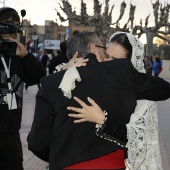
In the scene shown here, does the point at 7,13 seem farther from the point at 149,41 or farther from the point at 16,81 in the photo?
the point at 149,41

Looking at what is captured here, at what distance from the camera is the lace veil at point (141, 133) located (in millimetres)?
2379

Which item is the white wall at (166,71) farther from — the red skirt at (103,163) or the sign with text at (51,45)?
the red skirt at (103,163)

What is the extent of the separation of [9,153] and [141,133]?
1.04 m

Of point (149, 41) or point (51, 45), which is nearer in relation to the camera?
point (51, 45)

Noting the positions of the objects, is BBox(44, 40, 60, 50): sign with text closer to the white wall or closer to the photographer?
the white wall

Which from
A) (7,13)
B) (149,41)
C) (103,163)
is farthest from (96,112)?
(149,41)

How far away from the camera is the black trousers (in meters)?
2.98

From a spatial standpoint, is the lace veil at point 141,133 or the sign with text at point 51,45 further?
the sign with text at point 51,45

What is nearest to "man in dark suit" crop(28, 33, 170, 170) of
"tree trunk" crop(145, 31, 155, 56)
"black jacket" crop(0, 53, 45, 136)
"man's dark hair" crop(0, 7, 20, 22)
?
"black jacket" crop(0, 53, 45, 136)

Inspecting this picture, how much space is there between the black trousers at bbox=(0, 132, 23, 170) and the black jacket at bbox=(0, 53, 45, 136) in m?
0.06

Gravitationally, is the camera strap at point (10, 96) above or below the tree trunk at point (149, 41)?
above

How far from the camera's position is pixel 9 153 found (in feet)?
9.88

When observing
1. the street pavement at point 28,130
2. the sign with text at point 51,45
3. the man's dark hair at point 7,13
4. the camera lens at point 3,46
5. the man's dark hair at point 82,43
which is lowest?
the sign with text at point 51,45

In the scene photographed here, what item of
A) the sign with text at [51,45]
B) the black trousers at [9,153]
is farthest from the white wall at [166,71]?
the black trousers at [9,153]
